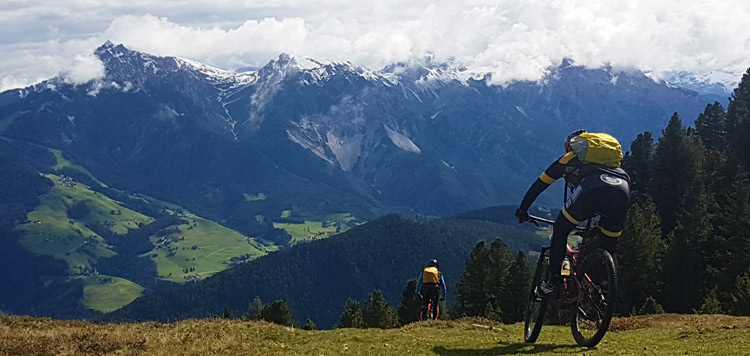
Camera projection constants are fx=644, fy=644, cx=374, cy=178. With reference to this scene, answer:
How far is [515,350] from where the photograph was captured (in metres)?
19.5

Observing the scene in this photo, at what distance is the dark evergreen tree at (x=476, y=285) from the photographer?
250ft

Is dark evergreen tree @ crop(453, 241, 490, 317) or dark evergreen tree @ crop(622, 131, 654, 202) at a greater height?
dark evergreen tree @ crop(622, 131, 654, 202)

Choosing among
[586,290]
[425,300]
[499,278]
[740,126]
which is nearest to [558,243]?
[586,290]

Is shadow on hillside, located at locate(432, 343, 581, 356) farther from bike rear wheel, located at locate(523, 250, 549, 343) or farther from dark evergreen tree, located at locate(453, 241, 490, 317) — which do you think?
dark evergreen tree, located at locate(453, 241, 490, 317)

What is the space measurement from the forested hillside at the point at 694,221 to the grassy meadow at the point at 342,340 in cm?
2914

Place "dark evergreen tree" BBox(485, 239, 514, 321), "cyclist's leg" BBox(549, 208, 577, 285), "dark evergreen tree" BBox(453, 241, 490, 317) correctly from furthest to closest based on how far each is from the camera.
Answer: "dark evergreen tree" BBox(453, 241, 490, 317), "dark evergreen tree" BBox(485, 239, 514, 321), "cyclist's leg" BBox(549, 208, 577, 285)

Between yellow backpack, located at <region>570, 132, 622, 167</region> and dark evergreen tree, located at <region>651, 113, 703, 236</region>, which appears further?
dark evergreen tree, located at <region>651, 113, 703, 236</region>

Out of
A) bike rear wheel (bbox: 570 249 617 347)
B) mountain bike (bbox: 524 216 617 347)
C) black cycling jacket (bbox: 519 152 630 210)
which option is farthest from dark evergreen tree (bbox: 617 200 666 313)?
black cycling jacket (bbox: 519 152 630 210)

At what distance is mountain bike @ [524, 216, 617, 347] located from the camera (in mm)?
17047

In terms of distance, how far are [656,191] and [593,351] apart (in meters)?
89.9

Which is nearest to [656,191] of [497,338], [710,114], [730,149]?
[730,149]

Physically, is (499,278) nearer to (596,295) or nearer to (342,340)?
(342,340)

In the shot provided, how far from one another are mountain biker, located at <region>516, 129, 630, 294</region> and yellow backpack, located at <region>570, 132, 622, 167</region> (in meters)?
0.06

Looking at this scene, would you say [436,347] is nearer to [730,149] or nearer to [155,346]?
[155,346]
